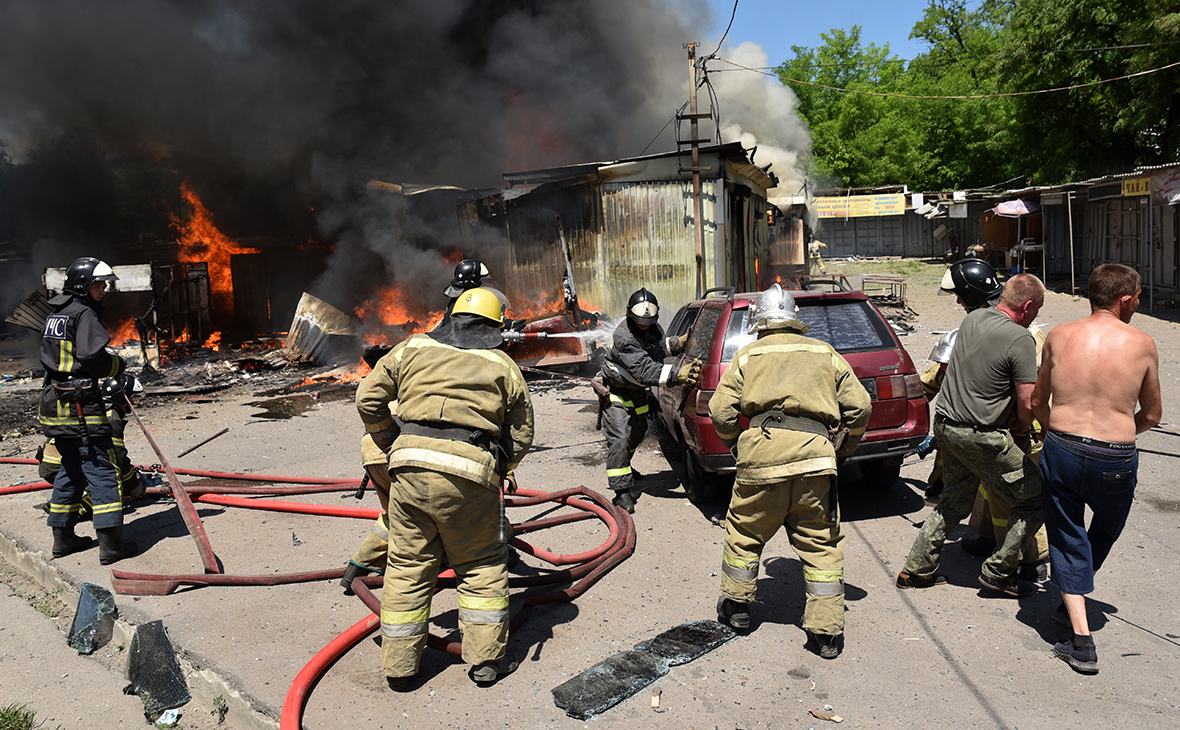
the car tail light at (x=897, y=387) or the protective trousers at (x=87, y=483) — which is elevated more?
the car tail light at (x=897, y=387)

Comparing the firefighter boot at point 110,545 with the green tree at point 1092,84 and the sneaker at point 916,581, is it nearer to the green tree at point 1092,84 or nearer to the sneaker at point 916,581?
the sneaker at point 916,581

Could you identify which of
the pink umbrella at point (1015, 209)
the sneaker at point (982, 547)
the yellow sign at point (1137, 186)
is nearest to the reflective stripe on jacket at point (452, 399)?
the sneaker at point (982, 547)

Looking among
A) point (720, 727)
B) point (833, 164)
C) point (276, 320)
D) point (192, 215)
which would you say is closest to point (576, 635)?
point (720, 727)

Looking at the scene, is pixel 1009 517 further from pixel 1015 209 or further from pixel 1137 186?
pixel 1015 209

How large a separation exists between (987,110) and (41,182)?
35273 millimetres

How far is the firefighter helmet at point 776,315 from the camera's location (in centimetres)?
354

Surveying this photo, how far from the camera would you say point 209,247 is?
19.3 meters

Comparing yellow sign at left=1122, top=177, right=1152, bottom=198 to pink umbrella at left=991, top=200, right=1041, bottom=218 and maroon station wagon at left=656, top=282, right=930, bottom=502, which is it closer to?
pink umbrella at left=991, top=200, right=1041, bottom=218

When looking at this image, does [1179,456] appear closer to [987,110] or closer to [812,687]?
[812,687]

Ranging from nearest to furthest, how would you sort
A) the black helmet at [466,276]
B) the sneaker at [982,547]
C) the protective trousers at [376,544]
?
the protective trousers at [376,544], the sneaker at [982,547], the black helmet at [466,276]

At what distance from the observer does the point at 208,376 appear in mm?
12969

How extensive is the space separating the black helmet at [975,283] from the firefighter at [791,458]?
1.08 meters

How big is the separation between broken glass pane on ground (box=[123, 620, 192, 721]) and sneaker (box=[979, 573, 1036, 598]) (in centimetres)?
399

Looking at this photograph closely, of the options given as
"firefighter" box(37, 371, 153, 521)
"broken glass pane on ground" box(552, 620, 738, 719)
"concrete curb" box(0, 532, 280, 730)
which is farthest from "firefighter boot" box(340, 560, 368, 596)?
"firefighter" box(37, 371, 153, 521)
